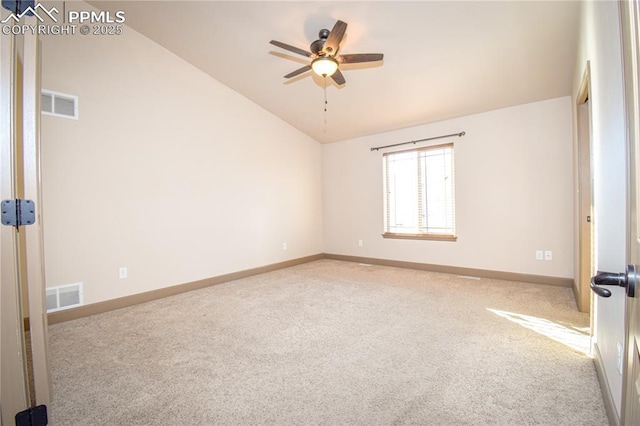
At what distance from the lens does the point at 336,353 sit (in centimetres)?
226

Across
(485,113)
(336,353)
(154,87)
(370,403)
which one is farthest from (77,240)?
(485,113)

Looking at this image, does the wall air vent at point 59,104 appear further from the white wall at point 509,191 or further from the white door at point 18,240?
the white wall at point 509,191

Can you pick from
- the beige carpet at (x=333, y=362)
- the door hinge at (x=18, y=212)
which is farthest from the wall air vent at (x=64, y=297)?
the door hinge at (x=18, y=212)

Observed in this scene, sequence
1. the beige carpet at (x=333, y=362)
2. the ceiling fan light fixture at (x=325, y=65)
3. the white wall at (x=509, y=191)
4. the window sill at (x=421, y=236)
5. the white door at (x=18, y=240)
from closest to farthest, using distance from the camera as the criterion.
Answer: the white door at (x=18, y=240) → the beige carpet at (x=333, y=362) → the ceiling fan light fixture at (x=325, y=65) → the white wall at (x=509, y=191) → the window sill at (x=421, y=236)

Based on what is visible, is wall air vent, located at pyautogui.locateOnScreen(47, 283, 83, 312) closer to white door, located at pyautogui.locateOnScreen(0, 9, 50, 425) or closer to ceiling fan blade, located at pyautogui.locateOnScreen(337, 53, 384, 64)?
white door, located at pyautogui.locateOnScreen(0, 9, 50, 425)

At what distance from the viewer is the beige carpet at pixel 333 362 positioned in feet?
5.27

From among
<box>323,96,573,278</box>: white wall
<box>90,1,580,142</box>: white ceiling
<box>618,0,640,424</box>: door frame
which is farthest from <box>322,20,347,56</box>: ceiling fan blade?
<box>323,96,573,278</box>: white wall

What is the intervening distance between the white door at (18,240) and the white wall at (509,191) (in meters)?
4.70

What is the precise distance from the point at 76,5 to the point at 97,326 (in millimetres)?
3446

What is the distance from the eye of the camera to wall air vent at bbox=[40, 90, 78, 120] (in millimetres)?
2984

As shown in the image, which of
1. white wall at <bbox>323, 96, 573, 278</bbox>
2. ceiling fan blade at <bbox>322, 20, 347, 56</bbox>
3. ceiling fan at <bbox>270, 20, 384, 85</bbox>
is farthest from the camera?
white wall at <bbox>323, 96, 573, 278</bbox>

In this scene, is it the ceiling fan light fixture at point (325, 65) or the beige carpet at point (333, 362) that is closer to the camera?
the beige carpet at point (333, 362)

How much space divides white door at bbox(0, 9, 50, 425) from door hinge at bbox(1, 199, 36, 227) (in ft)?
0.08

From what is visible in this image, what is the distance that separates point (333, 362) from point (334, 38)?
2.63 m
